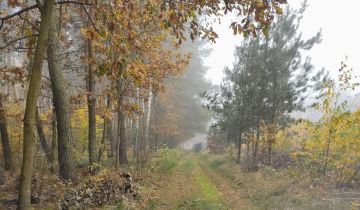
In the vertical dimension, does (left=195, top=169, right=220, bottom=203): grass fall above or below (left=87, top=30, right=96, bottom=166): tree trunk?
below

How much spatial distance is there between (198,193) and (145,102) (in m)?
4.38

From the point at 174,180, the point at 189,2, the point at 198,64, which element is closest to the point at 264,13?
the point at 189,2

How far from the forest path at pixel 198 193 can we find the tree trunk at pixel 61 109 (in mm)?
2941

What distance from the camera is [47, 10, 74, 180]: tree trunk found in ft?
31.3

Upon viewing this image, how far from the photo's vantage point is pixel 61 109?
9.70m

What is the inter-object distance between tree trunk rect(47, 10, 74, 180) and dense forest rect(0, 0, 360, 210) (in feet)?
0.09

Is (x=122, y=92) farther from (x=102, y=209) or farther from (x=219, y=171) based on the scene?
(x=219, y=171)

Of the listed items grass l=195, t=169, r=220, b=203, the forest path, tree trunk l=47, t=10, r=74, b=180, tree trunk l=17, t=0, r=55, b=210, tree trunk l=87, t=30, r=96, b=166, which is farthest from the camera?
grass l=195, t=169, r=220, b=203

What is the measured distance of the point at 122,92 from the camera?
39.2 ft

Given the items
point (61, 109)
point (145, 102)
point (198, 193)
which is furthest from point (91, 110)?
point (198, 193)

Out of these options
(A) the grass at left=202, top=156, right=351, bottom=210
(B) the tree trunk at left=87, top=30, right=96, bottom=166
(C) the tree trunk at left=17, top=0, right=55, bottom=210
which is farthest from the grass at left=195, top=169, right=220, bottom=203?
(C) the tree trunk at left=17, top=0, right=55, bottom=210

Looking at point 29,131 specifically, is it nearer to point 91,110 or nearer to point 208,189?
point 91,110

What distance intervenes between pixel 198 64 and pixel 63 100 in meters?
35.1

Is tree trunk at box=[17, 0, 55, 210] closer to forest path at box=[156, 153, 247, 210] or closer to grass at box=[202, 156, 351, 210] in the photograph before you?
forest path at box=[156, 153, 247, 210]
